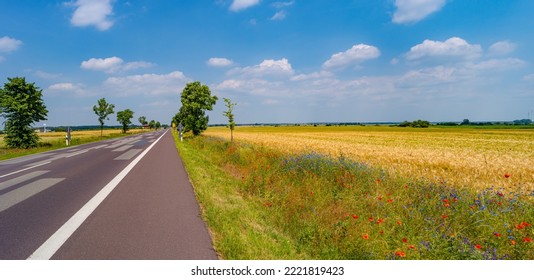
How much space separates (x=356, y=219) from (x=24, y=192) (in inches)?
317

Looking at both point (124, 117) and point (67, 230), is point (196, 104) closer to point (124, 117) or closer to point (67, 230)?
point (67, 230)

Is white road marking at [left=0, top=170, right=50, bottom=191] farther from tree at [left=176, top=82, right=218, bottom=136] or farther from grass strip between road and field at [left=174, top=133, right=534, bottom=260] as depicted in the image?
tree at [left=176, top=82, right=218, bottom=136]

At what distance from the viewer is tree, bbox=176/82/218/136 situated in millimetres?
38312

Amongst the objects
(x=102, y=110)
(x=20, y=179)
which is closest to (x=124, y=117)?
(x=102, y=110)

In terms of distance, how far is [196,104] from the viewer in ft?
124

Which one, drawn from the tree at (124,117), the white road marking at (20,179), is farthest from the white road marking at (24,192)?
the tree at (124,117)

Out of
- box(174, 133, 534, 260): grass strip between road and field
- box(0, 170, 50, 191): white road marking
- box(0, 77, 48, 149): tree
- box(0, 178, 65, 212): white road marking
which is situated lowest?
box(174, 133, 534, 260): grass strip between road and field

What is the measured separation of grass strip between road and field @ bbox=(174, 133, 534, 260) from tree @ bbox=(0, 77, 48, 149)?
100ft

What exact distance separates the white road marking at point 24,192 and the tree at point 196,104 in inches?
1203

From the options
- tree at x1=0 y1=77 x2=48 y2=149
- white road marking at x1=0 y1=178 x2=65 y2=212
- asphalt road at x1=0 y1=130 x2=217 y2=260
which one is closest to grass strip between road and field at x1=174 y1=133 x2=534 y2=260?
asphalt road at x1=0 y1=130 x2=217 y2=260

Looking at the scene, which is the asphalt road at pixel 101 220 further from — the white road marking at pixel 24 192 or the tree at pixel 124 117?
the tree at pixel 124 117

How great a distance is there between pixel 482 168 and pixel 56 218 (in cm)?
1344

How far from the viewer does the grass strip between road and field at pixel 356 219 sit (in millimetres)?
3746
